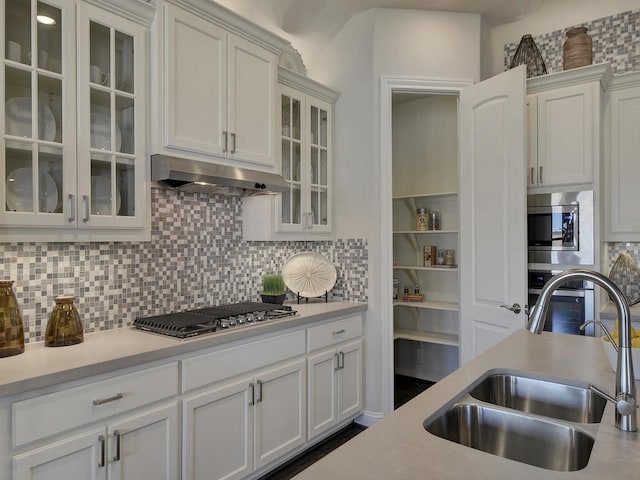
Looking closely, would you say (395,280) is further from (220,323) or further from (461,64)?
(220,323)

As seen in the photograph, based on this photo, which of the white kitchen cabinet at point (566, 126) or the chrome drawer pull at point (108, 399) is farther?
the white kitchen cabinet at point (566, 126)


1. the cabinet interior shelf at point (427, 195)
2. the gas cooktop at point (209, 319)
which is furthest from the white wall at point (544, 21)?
the gas cooktop at point (209, 319)

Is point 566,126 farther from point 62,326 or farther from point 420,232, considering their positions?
point 62,326

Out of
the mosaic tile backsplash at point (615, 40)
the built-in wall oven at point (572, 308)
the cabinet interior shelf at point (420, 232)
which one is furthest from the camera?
the cabinet interior shelf at point (420, 232)

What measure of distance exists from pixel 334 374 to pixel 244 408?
79 centimetres

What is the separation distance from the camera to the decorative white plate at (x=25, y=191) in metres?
1.66

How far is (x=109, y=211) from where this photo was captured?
6.39ft

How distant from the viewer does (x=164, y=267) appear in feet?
8.03

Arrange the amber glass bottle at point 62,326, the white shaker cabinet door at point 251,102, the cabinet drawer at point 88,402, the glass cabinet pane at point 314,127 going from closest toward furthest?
the cabinet drawer at point 88,402 → the amber glass bottle at point 62,326 → the white shaker cabinet door at point 251,102 → the glass cabinet pane at point 314,127

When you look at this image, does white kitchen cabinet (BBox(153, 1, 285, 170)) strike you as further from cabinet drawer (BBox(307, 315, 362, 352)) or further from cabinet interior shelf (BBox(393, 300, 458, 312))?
cabinet interior shelf (BBox(393, 300, 458, 312))

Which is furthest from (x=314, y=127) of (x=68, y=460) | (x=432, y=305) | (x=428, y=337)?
(x=68, y=460)

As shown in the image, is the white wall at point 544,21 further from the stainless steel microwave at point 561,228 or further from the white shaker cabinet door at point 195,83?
the white shaker cabinet door at point 195,83

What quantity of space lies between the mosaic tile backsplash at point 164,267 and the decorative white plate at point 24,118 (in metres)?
0.50

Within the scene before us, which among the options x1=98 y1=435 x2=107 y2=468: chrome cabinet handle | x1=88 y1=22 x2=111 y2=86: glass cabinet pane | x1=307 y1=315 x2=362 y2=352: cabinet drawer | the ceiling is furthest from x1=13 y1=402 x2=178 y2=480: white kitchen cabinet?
the ceiling
